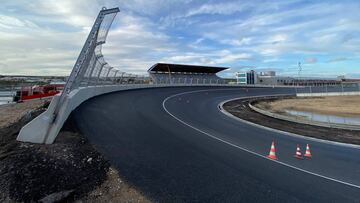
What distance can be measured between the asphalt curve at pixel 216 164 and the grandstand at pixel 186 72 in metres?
49.3

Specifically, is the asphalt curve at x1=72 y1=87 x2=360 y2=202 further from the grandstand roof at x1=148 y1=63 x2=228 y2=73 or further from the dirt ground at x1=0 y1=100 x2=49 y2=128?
the grandstand roof at x1=148 y1=63 x2=228 y2=73

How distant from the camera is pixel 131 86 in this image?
3475 centimetres

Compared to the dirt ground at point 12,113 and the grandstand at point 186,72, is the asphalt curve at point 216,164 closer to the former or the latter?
the dirt ground at point 12,113

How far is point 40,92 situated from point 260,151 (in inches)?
1153

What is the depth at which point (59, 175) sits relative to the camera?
253 inches

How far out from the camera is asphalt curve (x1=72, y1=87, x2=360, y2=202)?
6023 mm

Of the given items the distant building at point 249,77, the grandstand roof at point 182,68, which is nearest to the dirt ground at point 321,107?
the grandstand roof at point 182,68

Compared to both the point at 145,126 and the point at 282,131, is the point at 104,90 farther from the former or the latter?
the point at 282,131

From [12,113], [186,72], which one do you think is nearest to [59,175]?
[12,113]

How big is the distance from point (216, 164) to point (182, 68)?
66.5 meters

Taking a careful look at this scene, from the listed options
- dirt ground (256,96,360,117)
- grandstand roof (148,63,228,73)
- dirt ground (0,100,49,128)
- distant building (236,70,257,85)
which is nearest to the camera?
dirt ground (0,100,49,128)

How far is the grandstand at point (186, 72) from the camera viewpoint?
66.4 metres

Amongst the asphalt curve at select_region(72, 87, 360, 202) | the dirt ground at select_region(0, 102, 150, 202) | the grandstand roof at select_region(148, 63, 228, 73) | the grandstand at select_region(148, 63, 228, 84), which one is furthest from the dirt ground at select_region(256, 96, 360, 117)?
the grandstand roof at select_region(148, 63, 228, 73)

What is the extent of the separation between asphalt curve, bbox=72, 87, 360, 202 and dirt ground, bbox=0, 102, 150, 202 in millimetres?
415
